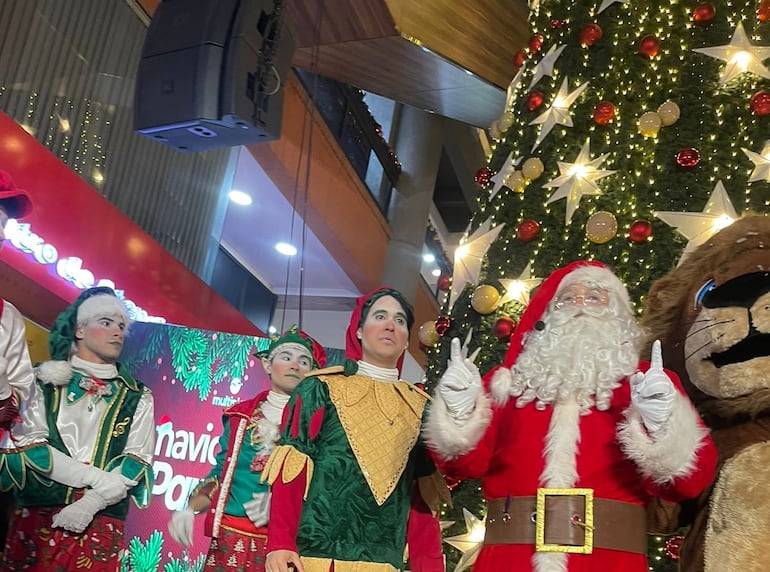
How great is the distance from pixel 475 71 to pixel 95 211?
2.56m

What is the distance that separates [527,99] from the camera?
12.9 feet

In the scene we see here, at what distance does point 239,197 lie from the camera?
24.8 feet

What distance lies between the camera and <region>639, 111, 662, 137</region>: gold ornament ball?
A: 134 inches

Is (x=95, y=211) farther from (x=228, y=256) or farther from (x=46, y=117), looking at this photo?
(x=228, y=256)

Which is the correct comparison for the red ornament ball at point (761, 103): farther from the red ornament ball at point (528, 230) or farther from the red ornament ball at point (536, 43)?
the red ornament ball at point (536, 43)

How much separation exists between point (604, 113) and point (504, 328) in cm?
101

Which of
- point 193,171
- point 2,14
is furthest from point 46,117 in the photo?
point 193,171

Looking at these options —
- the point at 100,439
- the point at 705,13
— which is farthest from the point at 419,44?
the point at 100,439

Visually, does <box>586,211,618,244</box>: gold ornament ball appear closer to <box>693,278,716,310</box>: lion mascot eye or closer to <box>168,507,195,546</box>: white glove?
<box>693,278,716,310</box>: lion mascot eye

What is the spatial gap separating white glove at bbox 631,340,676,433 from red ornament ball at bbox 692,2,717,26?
6.83 ft

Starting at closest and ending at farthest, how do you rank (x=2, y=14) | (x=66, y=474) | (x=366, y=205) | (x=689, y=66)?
(x=66, y=474) → (x=689, y=66) → (x=2, y=14) → (x=366, y=205)

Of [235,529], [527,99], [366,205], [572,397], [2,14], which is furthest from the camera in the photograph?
[366,205]

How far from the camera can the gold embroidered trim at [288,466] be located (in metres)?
2.33

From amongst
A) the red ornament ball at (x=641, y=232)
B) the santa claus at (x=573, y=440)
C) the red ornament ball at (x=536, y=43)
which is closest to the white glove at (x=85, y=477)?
the santa claus at (x=573, y=440)
